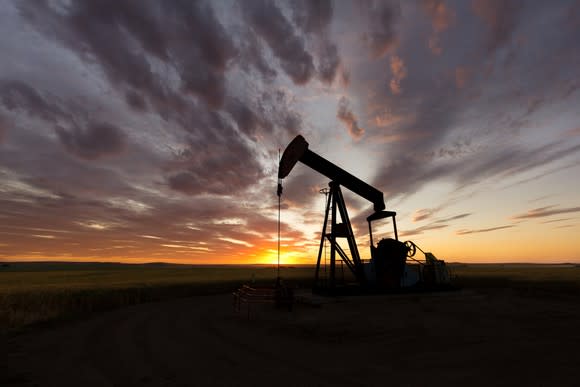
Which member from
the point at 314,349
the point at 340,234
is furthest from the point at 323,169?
the point at 314,349

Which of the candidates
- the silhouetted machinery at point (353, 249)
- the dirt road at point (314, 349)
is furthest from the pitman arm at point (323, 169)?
the dirt road at point (314, 349)

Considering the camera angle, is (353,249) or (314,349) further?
(353,249)

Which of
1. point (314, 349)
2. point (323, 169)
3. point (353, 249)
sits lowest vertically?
point (314, 349)

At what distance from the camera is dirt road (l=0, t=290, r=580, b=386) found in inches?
241

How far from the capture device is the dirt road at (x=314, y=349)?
20.1 ft

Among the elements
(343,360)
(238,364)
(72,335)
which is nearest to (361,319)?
(343,360)

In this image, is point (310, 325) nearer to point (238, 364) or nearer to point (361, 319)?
Answer: point (361, 319)

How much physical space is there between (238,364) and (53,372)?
13.7ft

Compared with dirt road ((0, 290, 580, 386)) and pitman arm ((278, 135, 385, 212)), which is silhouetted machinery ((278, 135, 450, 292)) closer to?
pitman arm ((278, 135, 385, 212))

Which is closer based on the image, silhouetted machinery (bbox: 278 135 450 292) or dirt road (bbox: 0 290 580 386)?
dirt road (bbox: 0 290 580 386)

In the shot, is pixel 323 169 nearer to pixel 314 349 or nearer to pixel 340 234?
pixel 340 234

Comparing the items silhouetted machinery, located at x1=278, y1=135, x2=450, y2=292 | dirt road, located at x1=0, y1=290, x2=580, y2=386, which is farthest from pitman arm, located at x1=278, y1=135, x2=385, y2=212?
dirt road, located at x1=0, y1=290, x2=580, y2=386

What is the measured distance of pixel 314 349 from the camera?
8367 millimetres

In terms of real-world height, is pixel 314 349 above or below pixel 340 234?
below
